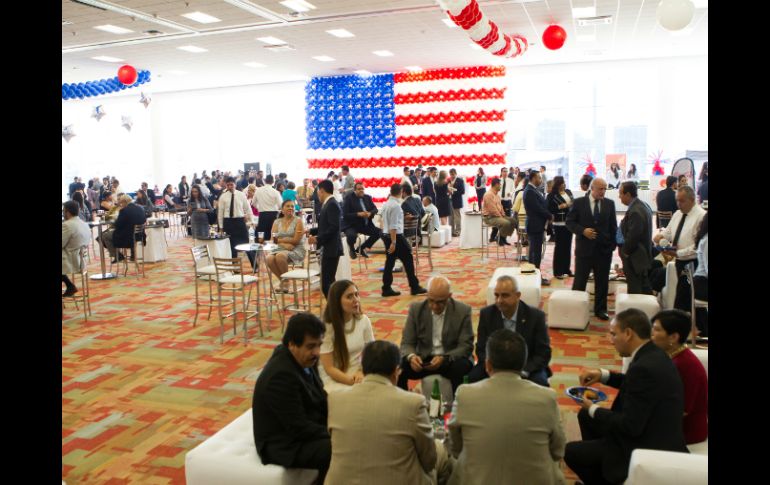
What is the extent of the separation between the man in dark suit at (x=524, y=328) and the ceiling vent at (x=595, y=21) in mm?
9041

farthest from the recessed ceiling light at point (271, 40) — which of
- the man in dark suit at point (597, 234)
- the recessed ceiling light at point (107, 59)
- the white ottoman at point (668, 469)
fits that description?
the white ottoman at point (668, 469)

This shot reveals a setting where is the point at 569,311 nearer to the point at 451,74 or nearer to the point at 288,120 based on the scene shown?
the point at 451,74

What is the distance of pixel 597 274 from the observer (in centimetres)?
692

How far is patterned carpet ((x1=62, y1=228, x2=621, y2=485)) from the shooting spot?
160 inches

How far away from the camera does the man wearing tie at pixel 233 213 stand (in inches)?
384

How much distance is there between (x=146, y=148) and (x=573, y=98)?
50.7 ft

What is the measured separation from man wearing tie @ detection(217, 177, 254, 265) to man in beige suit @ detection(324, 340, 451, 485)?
24.7 ft

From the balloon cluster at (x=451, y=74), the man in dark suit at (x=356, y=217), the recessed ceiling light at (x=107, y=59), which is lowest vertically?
the man in dark suit at (x=356, y=217)

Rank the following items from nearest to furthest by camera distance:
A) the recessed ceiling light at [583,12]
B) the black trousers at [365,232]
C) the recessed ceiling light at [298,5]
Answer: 1. the black trousers at [365,232]
2. the recessed ceiling light at [298,5]
3. the recessed ceiling light at [583,12]

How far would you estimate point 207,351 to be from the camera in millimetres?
6180

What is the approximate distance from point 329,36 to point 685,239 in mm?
8785

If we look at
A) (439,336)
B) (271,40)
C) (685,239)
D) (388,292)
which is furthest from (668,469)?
(271,40)

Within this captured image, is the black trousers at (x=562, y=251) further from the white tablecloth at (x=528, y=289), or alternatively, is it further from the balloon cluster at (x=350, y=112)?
the balloon cluster at (x=350, y=112)

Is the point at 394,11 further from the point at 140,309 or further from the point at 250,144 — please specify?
the point at 250,144
